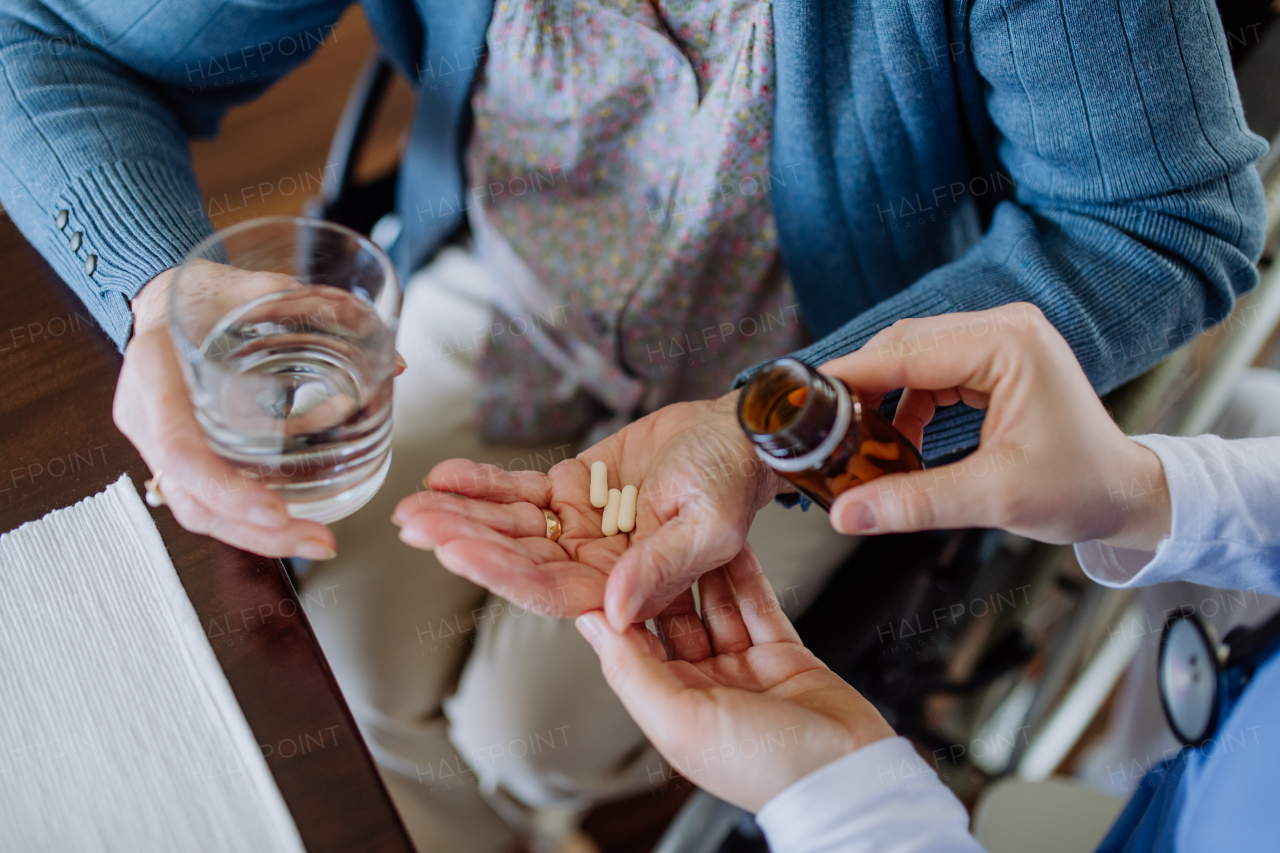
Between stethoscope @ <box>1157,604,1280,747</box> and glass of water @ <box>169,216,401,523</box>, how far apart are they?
801mm

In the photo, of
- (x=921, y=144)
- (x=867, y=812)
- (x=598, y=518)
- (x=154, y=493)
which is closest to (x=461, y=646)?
(x=598, y=518)

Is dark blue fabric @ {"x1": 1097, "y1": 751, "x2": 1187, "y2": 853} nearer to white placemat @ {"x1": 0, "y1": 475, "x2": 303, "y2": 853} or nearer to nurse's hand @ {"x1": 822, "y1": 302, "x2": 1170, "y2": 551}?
nurse's hand @ {"x1": 822, "y1": 302, "x2": 1170, "y2": 551}

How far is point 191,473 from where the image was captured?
554 millimetres

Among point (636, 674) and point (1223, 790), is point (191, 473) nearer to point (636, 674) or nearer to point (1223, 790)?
point (636, 674)

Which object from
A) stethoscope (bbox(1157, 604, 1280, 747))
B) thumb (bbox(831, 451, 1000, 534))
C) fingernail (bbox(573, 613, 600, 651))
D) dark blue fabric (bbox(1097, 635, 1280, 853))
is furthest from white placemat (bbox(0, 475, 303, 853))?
stethoscope (bbox(1157, 604, 1280, 747))

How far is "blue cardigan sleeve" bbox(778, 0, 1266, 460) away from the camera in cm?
72

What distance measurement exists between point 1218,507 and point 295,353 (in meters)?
0.79

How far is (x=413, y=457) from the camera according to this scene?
103cm

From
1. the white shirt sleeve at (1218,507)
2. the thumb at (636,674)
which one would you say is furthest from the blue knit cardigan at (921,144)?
the thumb at (636,674)

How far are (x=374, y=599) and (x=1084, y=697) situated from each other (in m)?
1.05

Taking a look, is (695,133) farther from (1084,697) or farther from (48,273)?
(1084,697)

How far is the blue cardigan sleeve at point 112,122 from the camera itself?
738 millimetres

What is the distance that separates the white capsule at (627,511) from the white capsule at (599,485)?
18 millimetres

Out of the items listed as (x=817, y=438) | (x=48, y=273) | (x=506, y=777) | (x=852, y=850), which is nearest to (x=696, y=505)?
(x=817, y=438)
